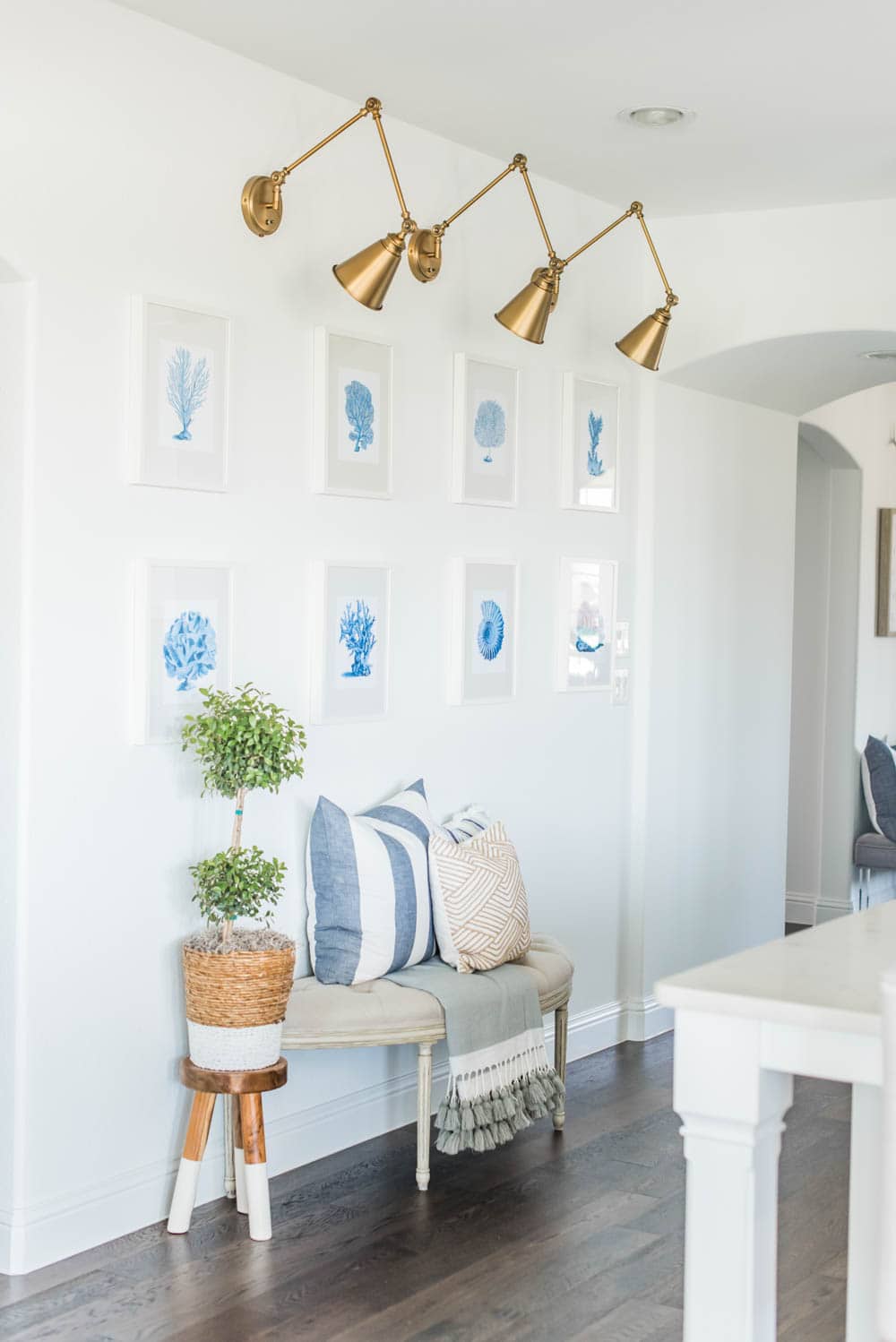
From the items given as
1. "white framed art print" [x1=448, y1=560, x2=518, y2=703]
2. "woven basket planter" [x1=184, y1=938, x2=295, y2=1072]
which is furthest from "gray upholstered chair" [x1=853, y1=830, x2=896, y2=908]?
"woven basket planter" [x1=184, y1=938, x2=295, y2=1072]

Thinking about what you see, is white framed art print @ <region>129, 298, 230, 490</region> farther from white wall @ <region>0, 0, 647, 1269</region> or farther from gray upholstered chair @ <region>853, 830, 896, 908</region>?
gray upholstered chair @ <region>853, 830, 896, 908</region>

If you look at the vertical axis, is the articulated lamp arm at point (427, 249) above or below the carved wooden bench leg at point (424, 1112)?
above

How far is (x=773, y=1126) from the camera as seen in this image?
1.87 metres

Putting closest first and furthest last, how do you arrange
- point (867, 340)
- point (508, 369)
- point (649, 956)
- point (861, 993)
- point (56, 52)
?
point (861, 993)
point (56, 52)
point (508, 369)
point (867, 340)
point (649, 956)

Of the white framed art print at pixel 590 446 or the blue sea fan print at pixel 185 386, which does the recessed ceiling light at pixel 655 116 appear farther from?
the blue sea fan print at pixel 185 386

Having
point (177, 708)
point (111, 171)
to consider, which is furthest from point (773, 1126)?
point (111, 171)

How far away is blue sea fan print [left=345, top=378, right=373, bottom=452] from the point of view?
375 centimetres

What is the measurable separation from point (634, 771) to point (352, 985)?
169 cm

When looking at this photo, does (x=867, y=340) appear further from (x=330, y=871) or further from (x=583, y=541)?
(x=330, y=871)

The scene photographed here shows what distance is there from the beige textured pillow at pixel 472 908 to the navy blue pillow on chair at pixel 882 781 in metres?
3.36

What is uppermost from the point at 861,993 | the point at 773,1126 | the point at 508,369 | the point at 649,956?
the point at 508,369

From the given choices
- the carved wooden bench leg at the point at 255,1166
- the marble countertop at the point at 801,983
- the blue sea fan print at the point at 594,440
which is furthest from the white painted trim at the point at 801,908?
the marble countertop at the point at 801,983

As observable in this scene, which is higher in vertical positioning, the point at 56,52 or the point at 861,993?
the point at 56,52

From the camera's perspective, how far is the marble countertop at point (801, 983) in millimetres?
1765
